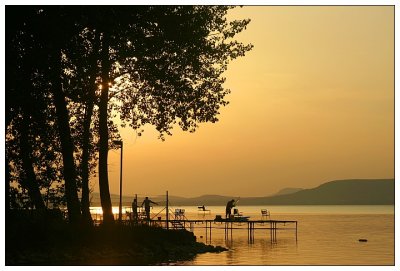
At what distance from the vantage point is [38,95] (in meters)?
39.6

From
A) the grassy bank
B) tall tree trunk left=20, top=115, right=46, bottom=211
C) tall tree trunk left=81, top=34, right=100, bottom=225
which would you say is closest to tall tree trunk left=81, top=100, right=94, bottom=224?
tall tree trunk left=81, top=34, right=100, bottom=225

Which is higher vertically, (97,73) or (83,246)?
(97,73)

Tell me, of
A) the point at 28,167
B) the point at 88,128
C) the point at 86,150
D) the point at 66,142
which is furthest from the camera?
the point at 88,128

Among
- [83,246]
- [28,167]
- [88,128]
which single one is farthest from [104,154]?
[83,246]

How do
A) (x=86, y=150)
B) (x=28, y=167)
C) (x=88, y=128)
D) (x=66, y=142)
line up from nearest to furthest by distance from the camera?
(x=66, y=142)
(x=28, y=167)
(x=86, y=150)
(x=88, y=128)

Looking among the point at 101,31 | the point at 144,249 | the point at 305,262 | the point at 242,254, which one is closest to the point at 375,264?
the point at 305,262

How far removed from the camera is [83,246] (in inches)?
1476

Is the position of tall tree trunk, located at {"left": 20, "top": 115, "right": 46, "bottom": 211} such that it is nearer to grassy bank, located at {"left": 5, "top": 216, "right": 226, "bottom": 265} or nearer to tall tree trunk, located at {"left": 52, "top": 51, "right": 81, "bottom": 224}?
tall tree trunk, located at {"left": 52, "top": 51, "right": 81, "bottom": 224}

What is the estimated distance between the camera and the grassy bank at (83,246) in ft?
115

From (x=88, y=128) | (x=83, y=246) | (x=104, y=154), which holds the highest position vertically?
(x=88, y=128)

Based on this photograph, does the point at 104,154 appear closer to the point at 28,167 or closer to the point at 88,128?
the point at 88,128

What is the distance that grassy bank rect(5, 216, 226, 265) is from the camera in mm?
34906

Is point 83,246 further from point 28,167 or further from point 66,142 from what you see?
point 28,167

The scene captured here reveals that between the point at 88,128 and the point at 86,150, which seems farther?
the point at 88,128
